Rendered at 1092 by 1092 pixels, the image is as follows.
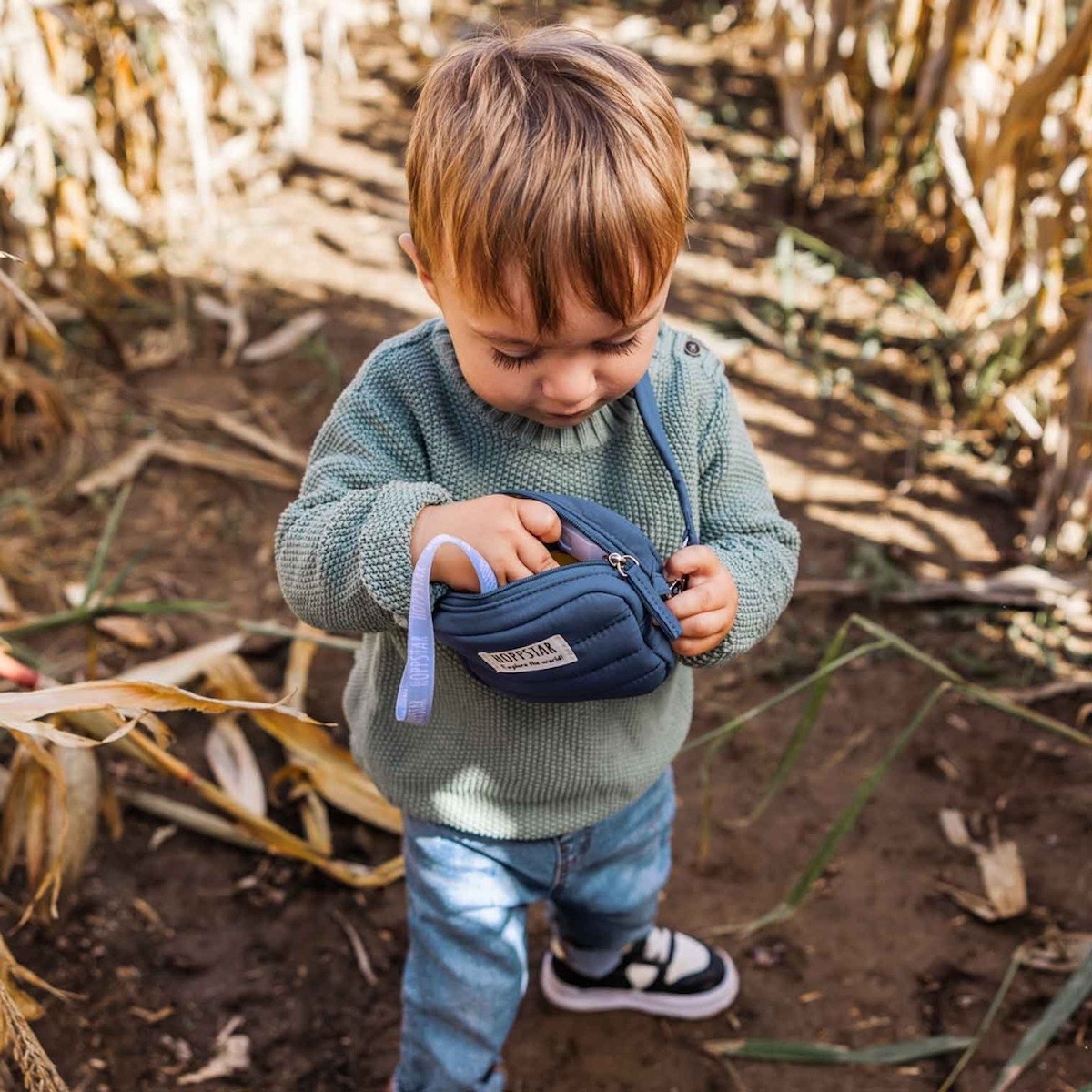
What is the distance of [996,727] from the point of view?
2133 mm

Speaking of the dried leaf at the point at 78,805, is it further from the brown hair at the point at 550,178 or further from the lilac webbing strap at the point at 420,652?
the brown hair at the point at 550,178

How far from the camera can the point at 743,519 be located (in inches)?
50.8

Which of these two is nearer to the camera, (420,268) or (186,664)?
(420,268)

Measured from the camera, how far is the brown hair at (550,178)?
1.00 metres

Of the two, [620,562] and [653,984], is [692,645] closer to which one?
[620,562]

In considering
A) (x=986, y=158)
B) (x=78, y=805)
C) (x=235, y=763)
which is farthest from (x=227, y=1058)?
(x=986, y=158)

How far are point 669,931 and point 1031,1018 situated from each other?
0.49 meters

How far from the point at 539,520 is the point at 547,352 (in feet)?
0.46

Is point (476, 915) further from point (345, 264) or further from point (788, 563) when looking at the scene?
point (345, 264)

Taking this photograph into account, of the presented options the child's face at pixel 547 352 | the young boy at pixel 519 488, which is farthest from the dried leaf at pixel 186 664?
the child's face at pixel 547 352

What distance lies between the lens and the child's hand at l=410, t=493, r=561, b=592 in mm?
1075

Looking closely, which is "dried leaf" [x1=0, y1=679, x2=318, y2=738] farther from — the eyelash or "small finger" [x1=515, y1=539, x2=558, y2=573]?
the eyelash

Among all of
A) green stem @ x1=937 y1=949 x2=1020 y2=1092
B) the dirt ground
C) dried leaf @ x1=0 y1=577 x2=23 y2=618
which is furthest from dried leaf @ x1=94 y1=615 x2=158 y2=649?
green stem @ x1=937 y1=949 x2=1020 y2=1092

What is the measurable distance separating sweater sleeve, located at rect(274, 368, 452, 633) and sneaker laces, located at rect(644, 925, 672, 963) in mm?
777
